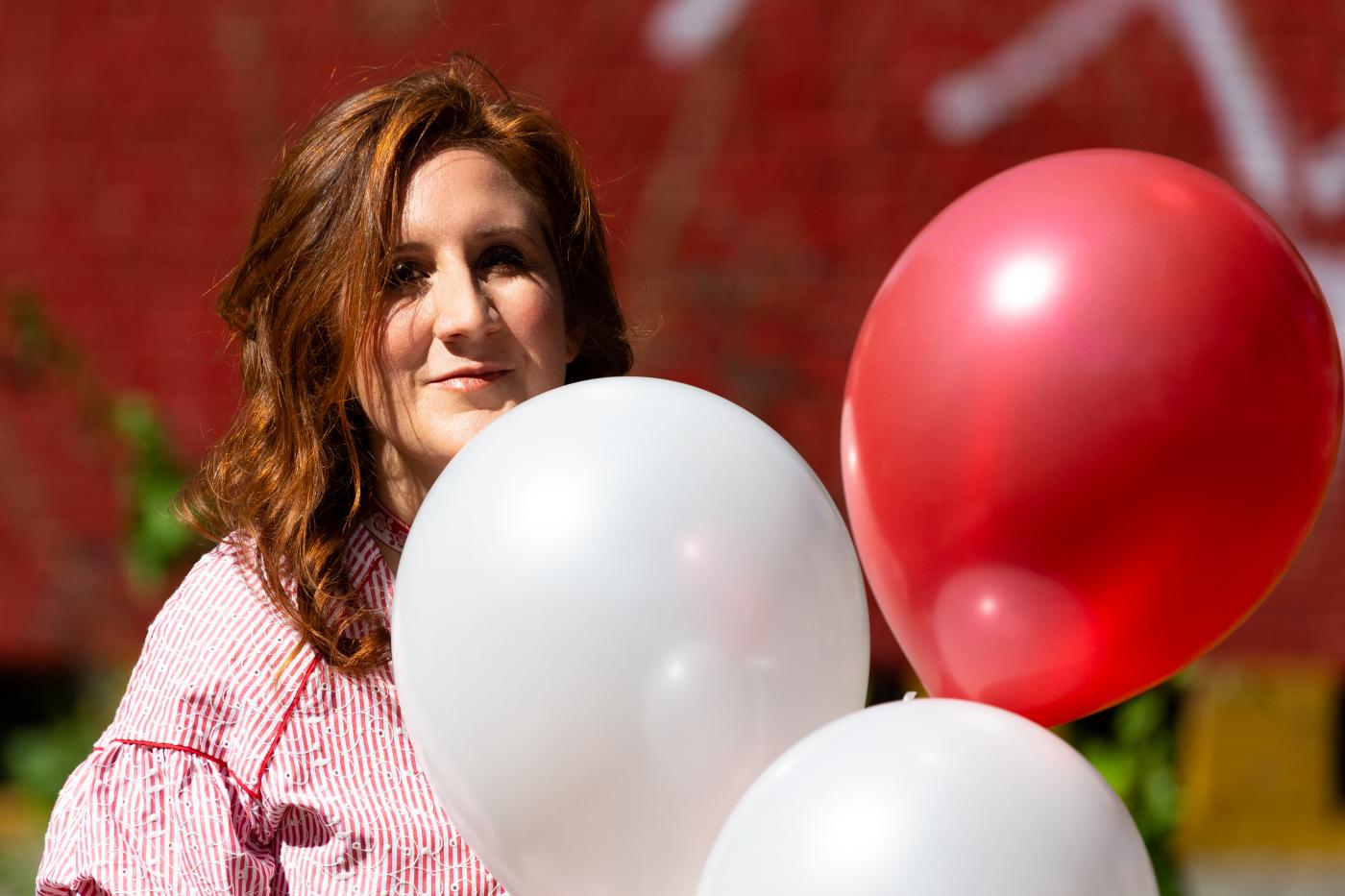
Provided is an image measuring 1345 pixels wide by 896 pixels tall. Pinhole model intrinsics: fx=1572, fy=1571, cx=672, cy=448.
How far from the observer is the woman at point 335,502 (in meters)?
1.55

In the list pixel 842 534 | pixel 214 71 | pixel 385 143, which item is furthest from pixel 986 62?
pixel 842 534

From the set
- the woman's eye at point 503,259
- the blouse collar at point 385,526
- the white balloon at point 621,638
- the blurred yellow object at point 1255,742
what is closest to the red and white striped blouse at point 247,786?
the blouse collar at point 385,526

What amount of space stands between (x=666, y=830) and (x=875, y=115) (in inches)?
120

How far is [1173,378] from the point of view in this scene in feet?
3.93

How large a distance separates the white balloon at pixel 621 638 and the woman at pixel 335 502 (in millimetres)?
286

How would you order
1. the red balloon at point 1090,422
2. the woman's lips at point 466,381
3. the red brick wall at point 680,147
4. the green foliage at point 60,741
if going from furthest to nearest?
the red brick wall at point 680,147, the green foliage at point 60,741, the woman's lips at point 466,381, the red balloon at point 1090,422

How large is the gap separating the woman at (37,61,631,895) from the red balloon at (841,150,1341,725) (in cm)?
51

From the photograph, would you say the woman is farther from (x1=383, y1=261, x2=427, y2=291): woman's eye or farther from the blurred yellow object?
the blurred yellow object

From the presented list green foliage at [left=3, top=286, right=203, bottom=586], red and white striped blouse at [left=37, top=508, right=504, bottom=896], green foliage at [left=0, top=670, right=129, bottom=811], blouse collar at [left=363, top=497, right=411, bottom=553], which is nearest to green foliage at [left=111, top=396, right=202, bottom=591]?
green foliage at [left=3, top=286, right=203, bottom=586]

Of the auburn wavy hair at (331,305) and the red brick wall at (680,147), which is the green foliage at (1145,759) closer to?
the red brick wall at (680,147)

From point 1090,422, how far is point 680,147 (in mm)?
2942

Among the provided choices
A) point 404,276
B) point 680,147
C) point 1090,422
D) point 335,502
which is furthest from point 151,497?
point 1090,422

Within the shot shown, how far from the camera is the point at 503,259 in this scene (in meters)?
1.69

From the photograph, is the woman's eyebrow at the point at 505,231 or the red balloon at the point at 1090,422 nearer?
the red balloon at the point at 1090,422
